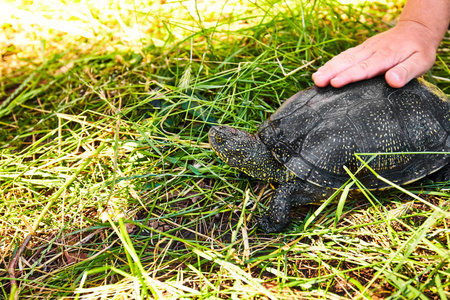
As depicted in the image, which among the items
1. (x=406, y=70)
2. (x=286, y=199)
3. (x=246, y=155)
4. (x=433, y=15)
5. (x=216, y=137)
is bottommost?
(x=286, y=199)

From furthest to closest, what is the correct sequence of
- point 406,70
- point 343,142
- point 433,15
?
point 433,15
point 406,70
point 343,142

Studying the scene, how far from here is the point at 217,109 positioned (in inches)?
92.3

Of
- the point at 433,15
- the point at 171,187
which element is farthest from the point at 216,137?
the point at 433,15

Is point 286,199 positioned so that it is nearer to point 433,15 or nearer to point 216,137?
point 216,137

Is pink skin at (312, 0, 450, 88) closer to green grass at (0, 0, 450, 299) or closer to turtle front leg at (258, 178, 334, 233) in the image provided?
green grass at (0, 0, 450, 299)

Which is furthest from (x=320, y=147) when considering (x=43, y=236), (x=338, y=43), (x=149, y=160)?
(x=43, y=236)

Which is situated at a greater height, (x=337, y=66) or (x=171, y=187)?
(x=337, y=66)

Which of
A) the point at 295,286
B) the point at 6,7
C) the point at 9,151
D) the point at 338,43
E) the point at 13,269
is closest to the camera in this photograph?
the point at 295,286

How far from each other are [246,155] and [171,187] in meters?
0.57

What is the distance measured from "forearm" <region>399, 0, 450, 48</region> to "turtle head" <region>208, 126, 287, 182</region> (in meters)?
1.34

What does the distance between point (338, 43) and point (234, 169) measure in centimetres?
150

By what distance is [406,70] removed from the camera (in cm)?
184

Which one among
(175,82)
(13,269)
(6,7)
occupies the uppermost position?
(6,7)

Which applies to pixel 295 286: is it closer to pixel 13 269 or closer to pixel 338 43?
pixel 13 269
